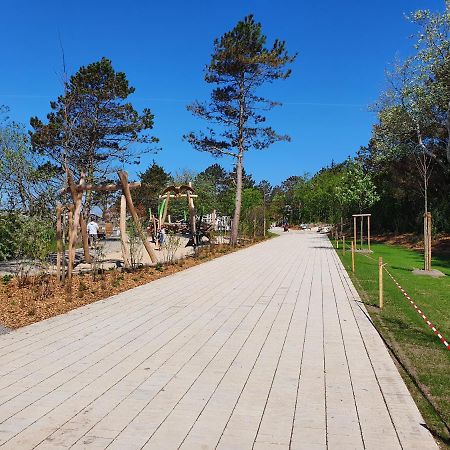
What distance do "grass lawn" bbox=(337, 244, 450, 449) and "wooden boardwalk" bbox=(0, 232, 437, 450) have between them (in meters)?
0.17

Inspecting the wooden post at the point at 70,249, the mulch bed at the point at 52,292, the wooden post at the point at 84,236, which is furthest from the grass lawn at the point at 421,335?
the wooden post at the point at 84,236

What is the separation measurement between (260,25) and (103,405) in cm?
2467

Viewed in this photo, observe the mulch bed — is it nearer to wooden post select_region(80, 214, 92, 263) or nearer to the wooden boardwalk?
the wooden boardwalk

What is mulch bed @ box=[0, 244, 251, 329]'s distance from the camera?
25.3 feet

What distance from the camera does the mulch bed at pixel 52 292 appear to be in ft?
25.3

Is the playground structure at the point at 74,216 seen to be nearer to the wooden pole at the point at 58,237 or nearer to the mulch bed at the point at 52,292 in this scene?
the wooden pole at the point at 58,237

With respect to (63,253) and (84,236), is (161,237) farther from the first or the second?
(63,253)

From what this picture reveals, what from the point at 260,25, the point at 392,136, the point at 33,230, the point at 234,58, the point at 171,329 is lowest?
the point at 171,329

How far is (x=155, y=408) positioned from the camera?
3.90 m

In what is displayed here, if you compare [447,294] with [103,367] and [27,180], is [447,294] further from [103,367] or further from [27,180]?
[27,180]

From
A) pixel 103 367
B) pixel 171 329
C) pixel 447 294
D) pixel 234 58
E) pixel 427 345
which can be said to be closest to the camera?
pixel 103 367

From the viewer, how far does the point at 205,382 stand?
4.56 m

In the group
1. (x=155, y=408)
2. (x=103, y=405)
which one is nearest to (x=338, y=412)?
(x=155, y=408)

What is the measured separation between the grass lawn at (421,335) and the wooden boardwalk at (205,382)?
167mm
